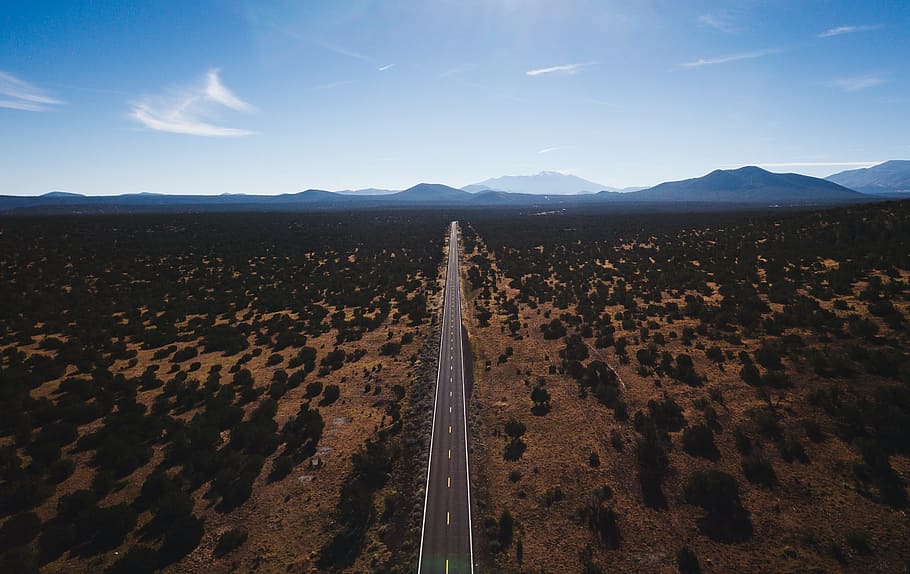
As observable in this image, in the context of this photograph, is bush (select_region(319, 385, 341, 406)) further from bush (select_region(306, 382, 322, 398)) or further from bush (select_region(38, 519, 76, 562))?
bush (select_region(38, 519, 76, 562))

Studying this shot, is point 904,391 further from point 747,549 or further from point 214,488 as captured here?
point 214,488

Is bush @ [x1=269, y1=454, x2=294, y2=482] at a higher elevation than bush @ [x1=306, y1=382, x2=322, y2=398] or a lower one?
lower

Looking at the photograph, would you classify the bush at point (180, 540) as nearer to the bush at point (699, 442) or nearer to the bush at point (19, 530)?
the bush at point (19, 530)

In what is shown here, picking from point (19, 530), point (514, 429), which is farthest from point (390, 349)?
point (19, 530)

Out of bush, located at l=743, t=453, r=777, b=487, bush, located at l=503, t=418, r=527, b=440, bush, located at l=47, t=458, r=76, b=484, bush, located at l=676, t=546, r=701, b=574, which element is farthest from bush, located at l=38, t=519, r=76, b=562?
bush, located at l=743, t=453, r=777, b=487

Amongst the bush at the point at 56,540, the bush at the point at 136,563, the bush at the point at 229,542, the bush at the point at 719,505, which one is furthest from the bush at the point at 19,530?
the bush at the point at 719,505

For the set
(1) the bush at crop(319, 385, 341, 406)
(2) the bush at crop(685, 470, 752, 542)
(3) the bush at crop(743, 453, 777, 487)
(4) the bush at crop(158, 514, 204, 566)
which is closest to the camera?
(4) the bush at crop(158, 514, 204, 566)
